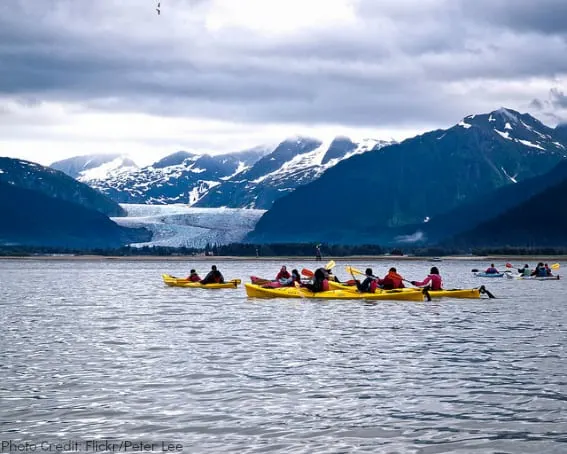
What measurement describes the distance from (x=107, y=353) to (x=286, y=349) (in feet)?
18.4

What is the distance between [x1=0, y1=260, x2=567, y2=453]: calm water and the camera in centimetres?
1744

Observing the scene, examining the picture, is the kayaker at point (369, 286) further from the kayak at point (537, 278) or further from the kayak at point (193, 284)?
the kayak at point (537, 278)

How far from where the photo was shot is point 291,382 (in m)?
22.7

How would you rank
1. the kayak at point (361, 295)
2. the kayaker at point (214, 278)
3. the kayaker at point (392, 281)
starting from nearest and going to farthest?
the kayak at point (361, 295), the kayaker at point (392, 281), the kayaker at point (214, 278)

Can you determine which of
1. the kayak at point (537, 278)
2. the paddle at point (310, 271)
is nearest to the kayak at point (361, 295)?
the paddle at point (310, 271)

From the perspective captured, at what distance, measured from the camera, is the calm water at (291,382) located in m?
17.4

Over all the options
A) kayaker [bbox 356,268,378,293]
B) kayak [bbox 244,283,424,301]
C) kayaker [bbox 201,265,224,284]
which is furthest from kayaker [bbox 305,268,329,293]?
A: kayaker [bbox 201,265,224,284]

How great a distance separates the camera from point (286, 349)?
29.4 m

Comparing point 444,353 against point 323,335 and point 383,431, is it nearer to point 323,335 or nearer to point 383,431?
point 323,335

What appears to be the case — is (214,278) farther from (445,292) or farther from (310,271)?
(445,292)

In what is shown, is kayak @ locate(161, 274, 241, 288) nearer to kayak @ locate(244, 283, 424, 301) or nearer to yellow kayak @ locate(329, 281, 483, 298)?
yellow kayak @ locate(329, 281, 483, 298)

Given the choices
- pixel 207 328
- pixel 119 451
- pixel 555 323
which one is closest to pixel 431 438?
pixel 119 451

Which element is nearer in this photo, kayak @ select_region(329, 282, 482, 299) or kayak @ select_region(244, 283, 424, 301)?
kayak @ select_region(244, 283, 424, 301)

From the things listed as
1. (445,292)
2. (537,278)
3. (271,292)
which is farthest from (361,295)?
(537,278)
